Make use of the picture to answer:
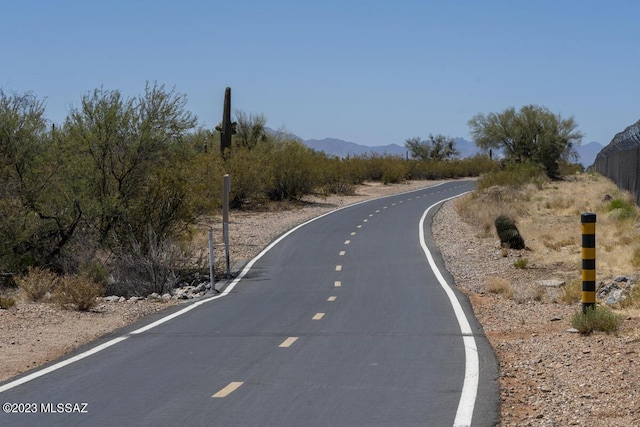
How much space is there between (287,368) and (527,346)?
11.3 ft

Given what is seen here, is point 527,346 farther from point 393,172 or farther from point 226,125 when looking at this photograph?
point 393,172

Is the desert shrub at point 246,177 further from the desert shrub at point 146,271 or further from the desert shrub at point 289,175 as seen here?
the desert shrub at point 146,271

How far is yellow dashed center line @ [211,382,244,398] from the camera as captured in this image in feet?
28.1

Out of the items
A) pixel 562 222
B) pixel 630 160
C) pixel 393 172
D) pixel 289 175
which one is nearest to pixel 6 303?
pixel 562 222

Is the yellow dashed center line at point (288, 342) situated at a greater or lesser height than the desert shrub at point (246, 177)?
lesser

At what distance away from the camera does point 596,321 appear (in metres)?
11.6

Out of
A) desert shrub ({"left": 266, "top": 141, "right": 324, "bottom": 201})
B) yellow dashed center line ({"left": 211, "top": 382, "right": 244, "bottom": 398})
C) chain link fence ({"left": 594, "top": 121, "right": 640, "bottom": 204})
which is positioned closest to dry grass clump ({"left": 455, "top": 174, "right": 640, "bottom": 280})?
chain link fence ({"left": 594, "top": 121, "right": 640, "bottom": 204})

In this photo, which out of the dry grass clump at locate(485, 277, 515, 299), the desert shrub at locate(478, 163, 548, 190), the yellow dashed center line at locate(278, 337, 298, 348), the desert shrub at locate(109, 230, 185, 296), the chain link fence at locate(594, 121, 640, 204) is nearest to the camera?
the yellow dashed center line at locate(278, 337, 298, 348)

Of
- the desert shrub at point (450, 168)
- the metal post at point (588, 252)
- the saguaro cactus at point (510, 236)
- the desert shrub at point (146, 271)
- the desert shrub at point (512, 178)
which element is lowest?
the desert shrub at point (146, 271)

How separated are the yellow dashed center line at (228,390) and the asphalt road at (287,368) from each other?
3 centimetres

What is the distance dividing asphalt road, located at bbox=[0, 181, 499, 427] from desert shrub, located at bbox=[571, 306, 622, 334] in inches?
56.2

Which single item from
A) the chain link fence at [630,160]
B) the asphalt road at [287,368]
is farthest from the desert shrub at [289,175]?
the asphalt road at [287,368]

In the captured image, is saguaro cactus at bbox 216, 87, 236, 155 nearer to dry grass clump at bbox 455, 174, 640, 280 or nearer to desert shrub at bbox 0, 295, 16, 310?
dry grass clump at bbox 455, 174, 640, 280

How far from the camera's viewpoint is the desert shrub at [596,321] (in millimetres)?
11477
